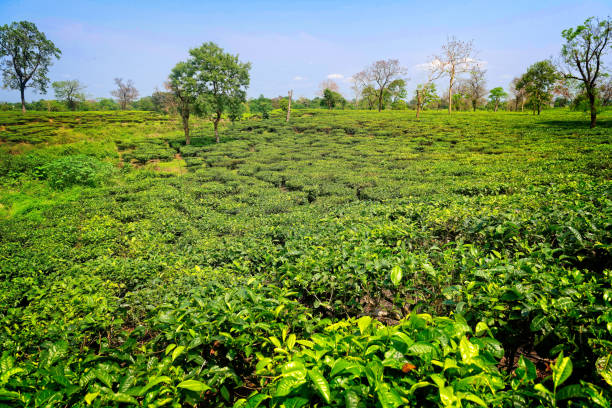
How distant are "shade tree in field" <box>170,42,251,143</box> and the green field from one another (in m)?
9.00

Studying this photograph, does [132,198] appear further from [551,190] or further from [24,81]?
[24,81]

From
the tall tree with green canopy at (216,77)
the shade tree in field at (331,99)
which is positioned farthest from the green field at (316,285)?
the shade tree in field at (331,99)

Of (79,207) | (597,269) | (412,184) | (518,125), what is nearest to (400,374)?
(597,269)

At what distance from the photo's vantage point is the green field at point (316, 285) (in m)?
1.39

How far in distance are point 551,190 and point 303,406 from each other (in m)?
6.68

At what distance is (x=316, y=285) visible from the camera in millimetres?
3043

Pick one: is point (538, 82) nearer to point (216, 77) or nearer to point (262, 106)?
point (216, 77)

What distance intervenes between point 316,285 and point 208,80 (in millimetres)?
22109

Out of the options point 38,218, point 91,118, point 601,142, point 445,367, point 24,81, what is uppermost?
point 24,81

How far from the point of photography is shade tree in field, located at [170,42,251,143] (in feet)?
67.9

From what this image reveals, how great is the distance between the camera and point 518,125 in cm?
2125

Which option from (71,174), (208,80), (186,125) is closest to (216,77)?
(208,80)

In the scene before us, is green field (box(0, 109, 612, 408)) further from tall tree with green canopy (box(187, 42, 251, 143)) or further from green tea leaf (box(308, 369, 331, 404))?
tall tree with green canopy (box(187, 42, 251, 143))

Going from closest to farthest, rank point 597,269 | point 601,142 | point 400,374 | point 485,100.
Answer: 1. point 400,374
2. point 597,269
3. point 601,142
4. point 485,100
